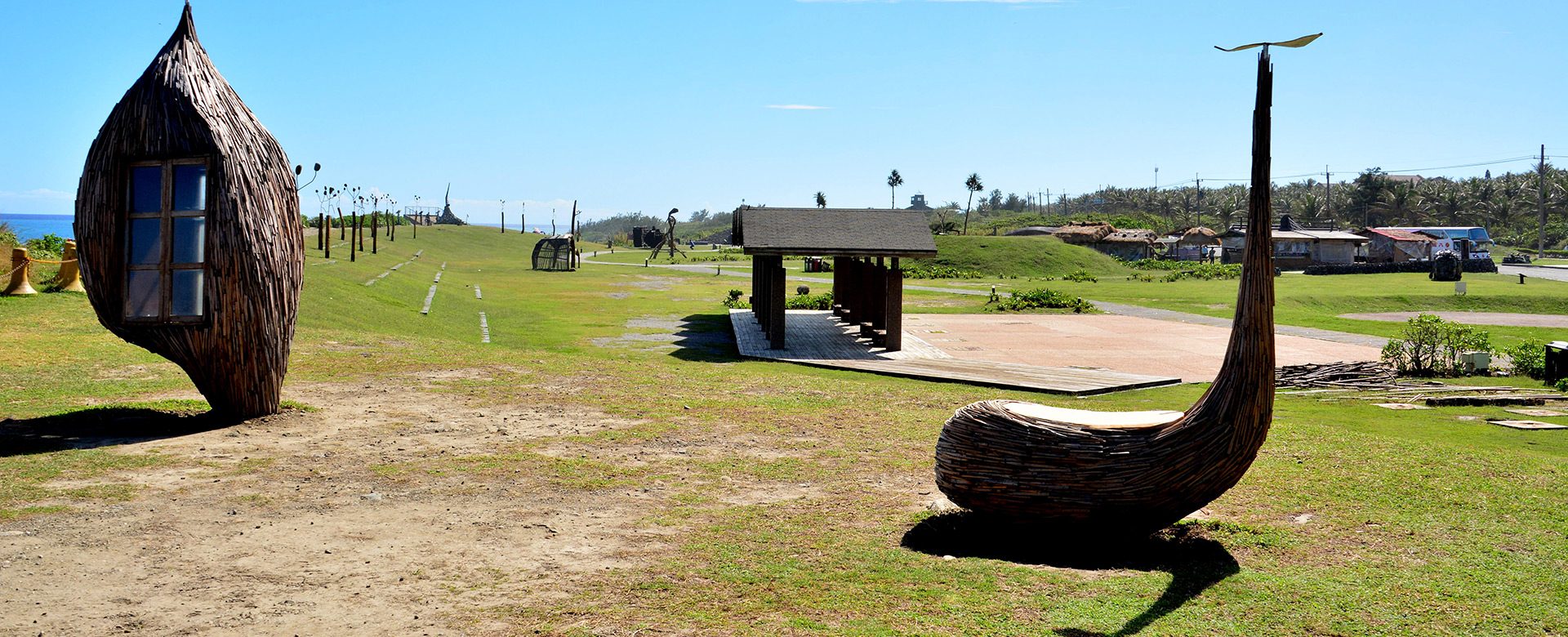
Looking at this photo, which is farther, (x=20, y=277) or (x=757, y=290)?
(x=757, y=290)

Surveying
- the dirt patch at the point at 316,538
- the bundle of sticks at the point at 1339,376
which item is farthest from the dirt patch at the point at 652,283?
the dirt patch at the point at 316,538

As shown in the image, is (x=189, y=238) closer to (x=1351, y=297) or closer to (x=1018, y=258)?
(x=1351, y=297)

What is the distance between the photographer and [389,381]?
15.9 metres

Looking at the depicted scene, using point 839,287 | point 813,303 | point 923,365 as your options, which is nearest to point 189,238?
point 923,365

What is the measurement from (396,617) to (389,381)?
9.94 metres

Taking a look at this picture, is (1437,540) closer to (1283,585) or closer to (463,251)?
(1283,585)

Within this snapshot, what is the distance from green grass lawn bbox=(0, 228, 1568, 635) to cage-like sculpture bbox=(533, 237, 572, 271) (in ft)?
145

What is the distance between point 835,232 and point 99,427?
15.3 metres

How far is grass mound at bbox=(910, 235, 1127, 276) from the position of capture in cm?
6581

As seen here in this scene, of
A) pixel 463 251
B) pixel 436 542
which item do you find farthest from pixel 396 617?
pixel 463 251

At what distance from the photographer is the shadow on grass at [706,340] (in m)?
22.2

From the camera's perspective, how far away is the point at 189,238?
39.0 feet

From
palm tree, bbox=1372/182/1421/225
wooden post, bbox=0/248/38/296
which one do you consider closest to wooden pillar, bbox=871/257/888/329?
wooden post, bbox=0/248/38/296

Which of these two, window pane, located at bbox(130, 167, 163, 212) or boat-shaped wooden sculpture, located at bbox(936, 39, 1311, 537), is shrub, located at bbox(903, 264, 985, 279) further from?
boat-shaped wooden sculpture, located at bbox(936, 39, 1311, 537)
